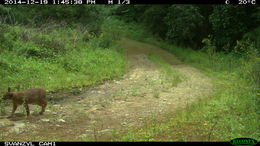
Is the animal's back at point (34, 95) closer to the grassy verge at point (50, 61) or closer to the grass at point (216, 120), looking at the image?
the grassy verge at point (50, 61)

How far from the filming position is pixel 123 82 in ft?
37.3

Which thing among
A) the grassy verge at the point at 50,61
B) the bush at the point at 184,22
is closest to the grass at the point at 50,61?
the grassy verge at the point at 50,61

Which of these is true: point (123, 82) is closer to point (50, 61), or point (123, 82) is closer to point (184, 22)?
point (50, 61)

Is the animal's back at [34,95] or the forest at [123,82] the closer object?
the forest at [123,82]

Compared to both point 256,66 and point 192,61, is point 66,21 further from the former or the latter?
point 256,66

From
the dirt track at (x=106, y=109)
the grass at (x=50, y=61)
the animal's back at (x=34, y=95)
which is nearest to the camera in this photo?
the dirt track at (x=106, y=109)

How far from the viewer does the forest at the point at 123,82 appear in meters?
6.01

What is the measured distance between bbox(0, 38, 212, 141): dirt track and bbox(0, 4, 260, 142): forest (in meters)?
0.02

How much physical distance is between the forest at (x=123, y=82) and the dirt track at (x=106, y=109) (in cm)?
2

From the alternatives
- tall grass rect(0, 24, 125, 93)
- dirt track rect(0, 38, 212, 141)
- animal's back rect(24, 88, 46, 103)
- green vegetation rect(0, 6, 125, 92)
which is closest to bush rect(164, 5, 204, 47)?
green vegetation rect(0, 6, 125, 92)

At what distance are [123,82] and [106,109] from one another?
375 cm

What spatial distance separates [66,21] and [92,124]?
12.6 meters

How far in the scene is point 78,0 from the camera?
18.2m

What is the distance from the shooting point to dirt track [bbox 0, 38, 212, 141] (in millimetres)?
5836
